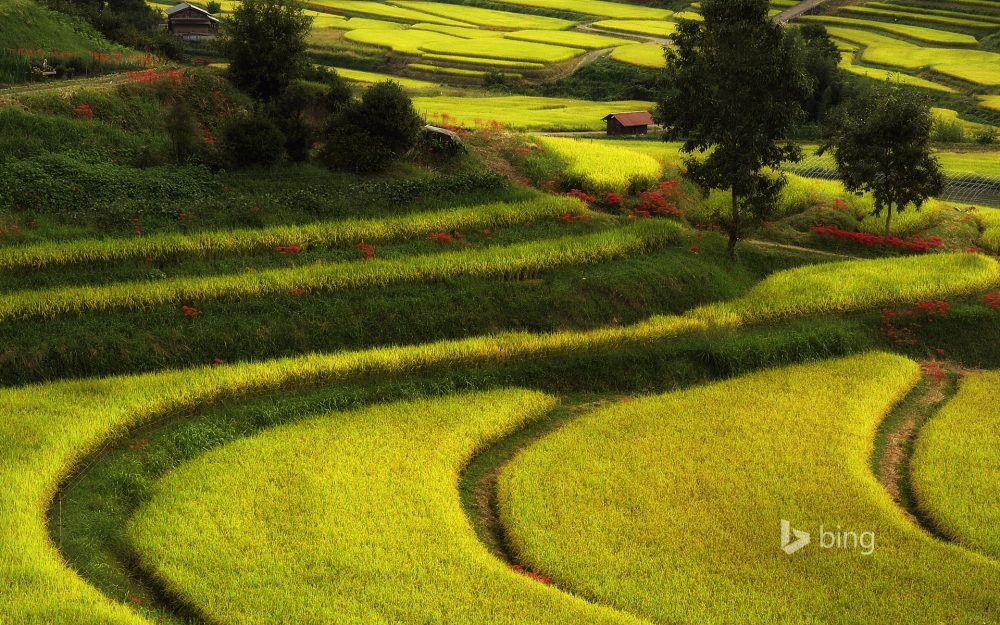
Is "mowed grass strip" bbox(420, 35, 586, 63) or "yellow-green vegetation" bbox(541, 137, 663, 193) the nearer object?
"yellow-green vegetation" bbox(541, 137, 663, 193)

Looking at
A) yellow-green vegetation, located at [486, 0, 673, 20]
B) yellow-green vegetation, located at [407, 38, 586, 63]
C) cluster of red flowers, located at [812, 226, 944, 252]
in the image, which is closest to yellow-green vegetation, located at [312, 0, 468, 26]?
yellow-green vegetation, located at [486, 0, 673, 20]

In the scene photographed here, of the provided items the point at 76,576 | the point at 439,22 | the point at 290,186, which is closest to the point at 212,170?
the point at 290,186

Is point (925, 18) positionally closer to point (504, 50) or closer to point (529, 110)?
point (504, 50)

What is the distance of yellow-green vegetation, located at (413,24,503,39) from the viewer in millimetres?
91419

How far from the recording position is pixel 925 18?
94.0 metres

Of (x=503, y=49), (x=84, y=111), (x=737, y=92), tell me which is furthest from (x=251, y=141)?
(x=503, y=49)

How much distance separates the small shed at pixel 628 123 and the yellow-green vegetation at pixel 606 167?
1203cm

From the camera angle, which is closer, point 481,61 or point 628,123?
point 628,123

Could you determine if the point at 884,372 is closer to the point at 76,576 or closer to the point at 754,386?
the point at 754,386

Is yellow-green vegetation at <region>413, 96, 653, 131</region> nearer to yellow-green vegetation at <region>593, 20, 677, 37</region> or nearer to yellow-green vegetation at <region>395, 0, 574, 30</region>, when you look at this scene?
yellow-green vegetation at <region>593, 20, 677, 37</region>

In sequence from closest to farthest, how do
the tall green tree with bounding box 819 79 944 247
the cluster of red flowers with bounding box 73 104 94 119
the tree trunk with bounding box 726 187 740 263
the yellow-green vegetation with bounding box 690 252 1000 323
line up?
1. the yellow-green vegetation with bounding box 690 252 1000 323
2. the cluster of red flowers with bounding box 73 104 94 119
3. the tree trunk with bounding box 726 187 740 263
4. the tall green tree with bounding box 819 79 944 247

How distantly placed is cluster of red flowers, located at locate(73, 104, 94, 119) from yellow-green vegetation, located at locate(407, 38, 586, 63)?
2003 inches

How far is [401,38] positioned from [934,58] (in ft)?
165

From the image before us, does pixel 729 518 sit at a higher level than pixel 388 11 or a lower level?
lower
